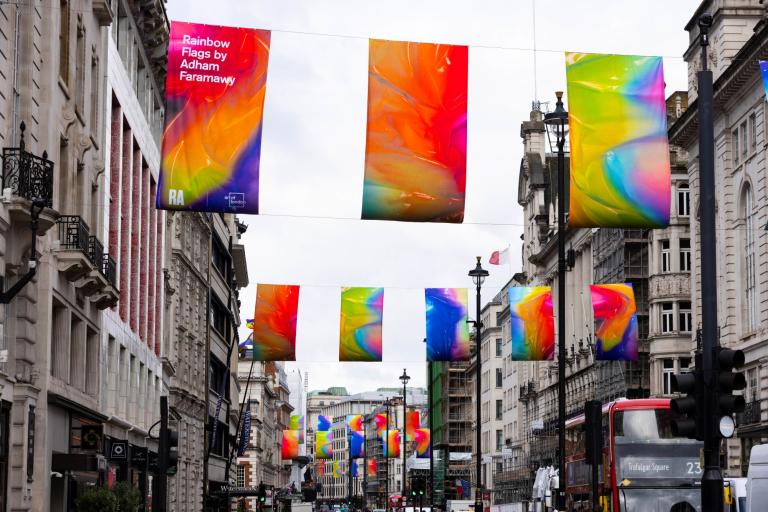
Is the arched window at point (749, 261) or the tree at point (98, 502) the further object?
the arched window at point (749, 261)

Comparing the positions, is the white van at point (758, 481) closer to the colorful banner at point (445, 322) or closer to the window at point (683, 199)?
the colorful banner at point (445, 322)

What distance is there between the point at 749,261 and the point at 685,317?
55.5ft

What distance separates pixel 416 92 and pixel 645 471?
1377 cm

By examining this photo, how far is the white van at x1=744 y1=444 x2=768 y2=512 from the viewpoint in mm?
23734

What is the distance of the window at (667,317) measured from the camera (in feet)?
266

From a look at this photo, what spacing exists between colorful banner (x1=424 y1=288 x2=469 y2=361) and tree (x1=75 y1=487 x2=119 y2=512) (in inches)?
776

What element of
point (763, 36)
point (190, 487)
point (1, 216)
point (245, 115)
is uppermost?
point (763, 36)

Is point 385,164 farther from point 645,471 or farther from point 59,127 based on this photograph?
point 645,471

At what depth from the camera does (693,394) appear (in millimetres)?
20062

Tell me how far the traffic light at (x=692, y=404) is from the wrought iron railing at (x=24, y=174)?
43.5 ft

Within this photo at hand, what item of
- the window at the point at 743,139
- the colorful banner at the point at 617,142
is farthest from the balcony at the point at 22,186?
the window at the point at 743,139

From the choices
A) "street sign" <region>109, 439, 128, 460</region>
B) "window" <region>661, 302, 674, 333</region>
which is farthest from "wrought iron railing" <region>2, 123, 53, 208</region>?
"window" <region>661, 302, 674, 333</region>

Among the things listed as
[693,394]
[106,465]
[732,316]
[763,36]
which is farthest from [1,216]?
[732,316]

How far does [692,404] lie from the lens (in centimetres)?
1995
